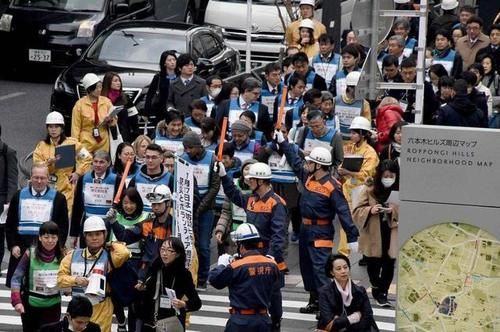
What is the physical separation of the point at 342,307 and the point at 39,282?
2.89 m

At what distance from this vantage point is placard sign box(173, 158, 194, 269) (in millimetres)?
15820

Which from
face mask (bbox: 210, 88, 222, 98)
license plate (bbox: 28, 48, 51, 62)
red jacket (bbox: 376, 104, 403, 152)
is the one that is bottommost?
red jacket (bbox: 376, 104, 403, 152)

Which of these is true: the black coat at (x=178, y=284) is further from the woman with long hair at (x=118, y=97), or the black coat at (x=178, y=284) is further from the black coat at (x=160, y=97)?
the black coat at (x=160, y=97)

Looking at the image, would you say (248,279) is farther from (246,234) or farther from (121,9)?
(121,9)

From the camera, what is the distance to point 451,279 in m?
12.0

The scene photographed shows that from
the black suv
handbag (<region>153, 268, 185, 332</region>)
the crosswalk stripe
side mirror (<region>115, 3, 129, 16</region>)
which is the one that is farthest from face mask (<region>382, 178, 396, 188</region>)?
side mirror (<region>115, 3, 129, 16</region>)

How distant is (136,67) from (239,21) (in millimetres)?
6109

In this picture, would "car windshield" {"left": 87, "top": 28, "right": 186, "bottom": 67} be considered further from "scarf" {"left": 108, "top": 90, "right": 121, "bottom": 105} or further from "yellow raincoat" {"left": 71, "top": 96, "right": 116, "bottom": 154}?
"yellow raincoat" {"left": 71, "top": 96, "right": 116, "bottom": 154}

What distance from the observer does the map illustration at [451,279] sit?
1184cm

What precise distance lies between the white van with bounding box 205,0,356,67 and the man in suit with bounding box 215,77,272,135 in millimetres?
8971

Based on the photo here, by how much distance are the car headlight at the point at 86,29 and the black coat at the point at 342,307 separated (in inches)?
570

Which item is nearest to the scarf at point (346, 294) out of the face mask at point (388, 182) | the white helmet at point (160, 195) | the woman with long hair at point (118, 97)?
the white helmet at point (160, 195)

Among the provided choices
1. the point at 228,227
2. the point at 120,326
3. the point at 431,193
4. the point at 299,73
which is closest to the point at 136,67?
the point at 299,73

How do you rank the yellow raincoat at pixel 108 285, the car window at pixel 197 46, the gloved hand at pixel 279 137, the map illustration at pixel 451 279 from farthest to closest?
the car window at pixel 197 46, the gloved hand at pixel 279 137, the yellow raincoat at pixel 108 285, the map illustration at pixel 451 279
